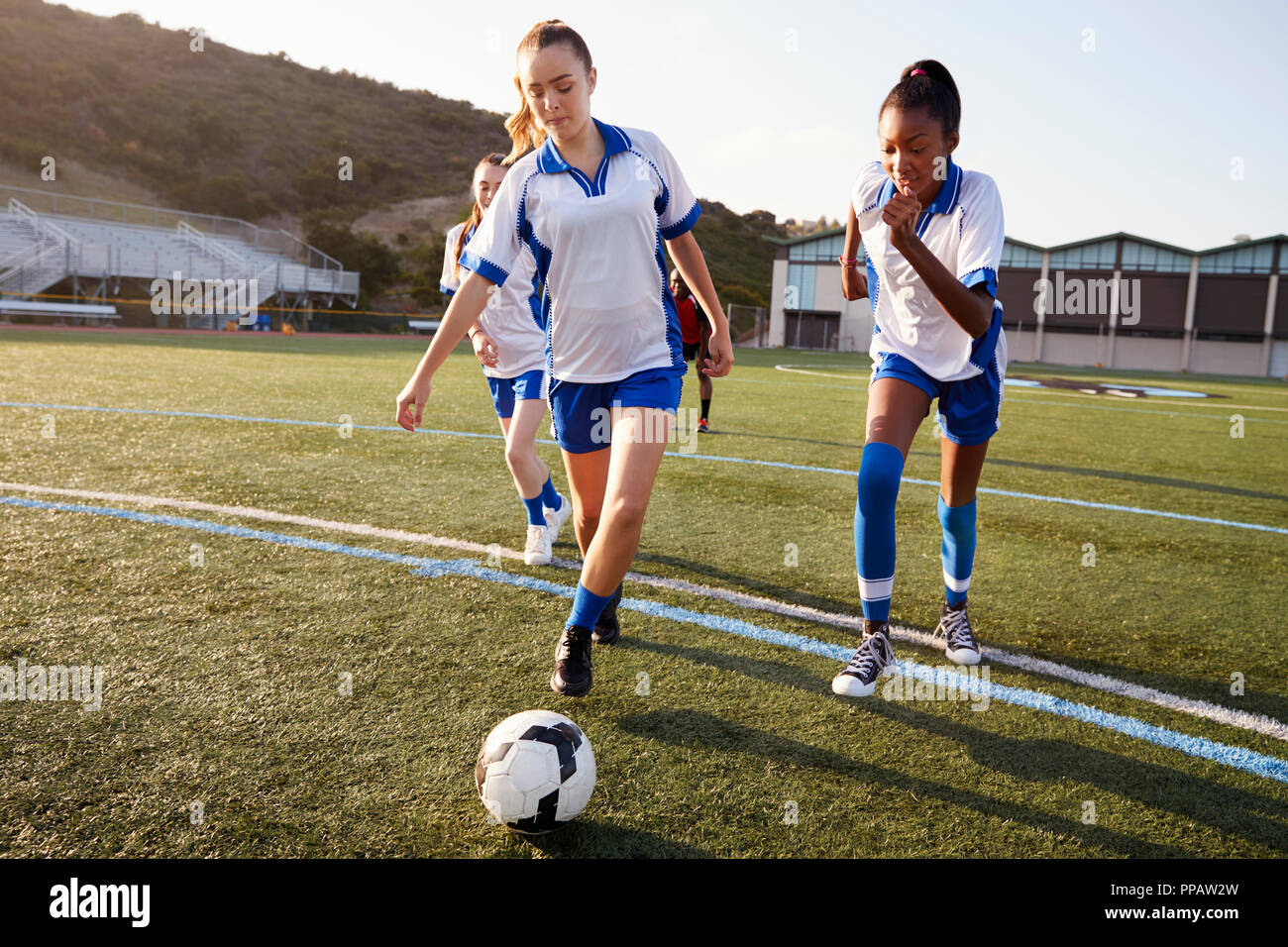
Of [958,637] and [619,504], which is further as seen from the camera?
[958,637]

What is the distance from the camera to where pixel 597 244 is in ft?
9.87

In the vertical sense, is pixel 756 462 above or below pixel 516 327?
below

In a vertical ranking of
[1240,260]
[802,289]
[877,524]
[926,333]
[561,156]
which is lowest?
[877,524]

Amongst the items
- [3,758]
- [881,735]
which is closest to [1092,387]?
[881,735]

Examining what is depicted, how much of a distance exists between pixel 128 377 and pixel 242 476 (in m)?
8.00

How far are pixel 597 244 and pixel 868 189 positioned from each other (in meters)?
1.19

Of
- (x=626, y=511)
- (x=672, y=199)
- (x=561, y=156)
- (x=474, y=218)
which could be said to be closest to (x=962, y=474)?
(x=626, y=511)

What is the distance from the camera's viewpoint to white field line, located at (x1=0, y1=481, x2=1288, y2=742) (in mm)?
3041

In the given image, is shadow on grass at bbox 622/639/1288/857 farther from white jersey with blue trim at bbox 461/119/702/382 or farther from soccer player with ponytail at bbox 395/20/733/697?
white jersey with blue trim at bbox 461/119/702/382

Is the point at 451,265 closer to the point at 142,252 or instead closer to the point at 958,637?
the point at 958,637

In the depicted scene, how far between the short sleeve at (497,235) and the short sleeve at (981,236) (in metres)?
1.57

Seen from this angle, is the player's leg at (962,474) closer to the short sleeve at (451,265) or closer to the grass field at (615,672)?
the grass field at (615,672)

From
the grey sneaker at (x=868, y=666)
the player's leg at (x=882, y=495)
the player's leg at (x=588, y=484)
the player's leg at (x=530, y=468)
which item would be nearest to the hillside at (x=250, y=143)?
the player's leg at (x=530, y=468)
